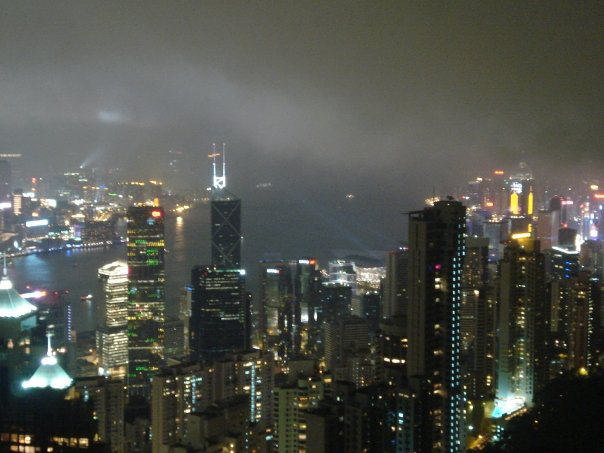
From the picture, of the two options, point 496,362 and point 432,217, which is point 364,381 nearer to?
point 496,362

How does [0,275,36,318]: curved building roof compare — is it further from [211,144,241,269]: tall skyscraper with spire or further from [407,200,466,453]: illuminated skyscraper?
[211,144,241,269]: tall skyscraper with spire

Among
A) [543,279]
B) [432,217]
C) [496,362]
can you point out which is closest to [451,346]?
[432,217]

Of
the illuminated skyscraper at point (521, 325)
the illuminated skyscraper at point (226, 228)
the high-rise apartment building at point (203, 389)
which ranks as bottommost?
the high-rise apartment building at point (203, 389)

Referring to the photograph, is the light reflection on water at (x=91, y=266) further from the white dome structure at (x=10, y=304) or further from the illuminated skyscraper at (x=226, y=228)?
the white dome structure at (x=10, y=304)

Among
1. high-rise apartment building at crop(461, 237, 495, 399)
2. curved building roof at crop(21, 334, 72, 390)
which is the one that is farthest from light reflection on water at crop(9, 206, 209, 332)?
curved building roof at crop(21, 334, 72, 390)

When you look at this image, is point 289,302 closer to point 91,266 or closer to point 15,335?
point 91,266

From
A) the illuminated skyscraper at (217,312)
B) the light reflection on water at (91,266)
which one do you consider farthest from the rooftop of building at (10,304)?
the light reflection on water at (91,266)

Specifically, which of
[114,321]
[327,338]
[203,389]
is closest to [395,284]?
[327,338]

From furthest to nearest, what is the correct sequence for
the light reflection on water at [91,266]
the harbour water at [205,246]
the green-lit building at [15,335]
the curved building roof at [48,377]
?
the harbour water at [205,246] → the light reflection on water at [91,266] → the green-lit building at [15,335] → the curved building roof at [48,377]
